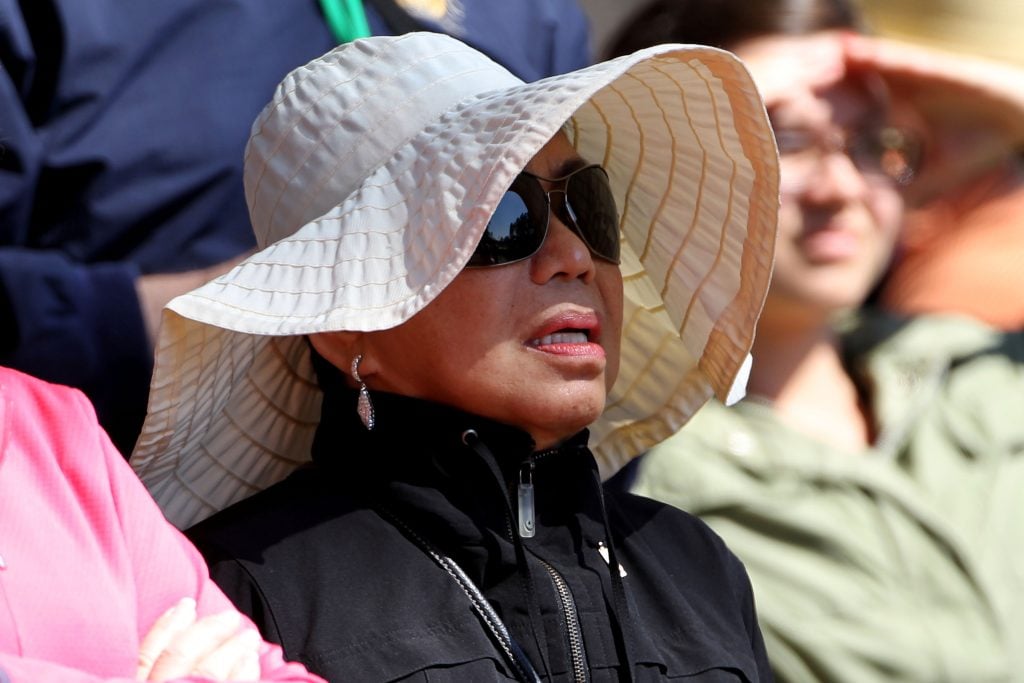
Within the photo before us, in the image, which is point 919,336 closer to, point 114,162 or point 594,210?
point 594,210

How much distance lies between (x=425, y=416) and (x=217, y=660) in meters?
0.50

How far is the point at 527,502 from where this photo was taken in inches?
85.0

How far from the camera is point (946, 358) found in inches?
134

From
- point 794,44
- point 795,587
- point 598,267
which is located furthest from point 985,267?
point 598,267

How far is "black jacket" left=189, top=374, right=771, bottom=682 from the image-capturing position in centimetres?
198

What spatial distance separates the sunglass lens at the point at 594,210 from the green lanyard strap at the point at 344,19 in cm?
57

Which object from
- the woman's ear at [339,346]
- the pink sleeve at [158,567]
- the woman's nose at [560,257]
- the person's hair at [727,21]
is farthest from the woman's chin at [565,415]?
the person's hair at [727,21]

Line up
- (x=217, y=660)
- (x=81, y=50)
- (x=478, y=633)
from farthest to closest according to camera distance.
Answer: (x=81, y=50) → (x=478, y=633) → (x=217, y=660)

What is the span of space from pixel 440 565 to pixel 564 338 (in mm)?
347

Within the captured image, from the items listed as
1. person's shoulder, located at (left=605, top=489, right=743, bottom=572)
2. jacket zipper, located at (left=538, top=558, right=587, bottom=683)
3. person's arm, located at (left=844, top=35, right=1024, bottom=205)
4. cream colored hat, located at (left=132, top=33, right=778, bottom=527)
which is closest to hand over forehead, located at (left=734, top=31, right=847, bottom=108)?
person's arm, located at (left=844, top=35, right=1024, bottom=205)

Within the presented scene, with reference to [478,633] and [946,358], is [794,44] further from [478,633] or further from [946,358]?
[478,633]

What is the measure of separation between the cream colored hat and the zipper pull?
339 millimetres

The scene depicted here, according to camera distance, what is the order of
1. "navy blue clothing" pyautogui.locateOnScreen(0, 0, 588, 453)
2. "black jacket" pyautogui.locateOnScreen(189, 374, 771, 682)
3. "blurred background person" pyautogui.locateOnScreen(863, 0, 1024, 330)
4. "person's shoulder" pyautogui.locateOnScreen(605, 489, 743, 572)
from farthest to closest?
"blurred background person" pyautogui.locateOnScreen(863, 0, 1024, 330) < "person's shoulder" pyautogui.locateOnScreen(605, 489, 743, 572) < "navy blue clothing" pyautogui.locateOnScreen(0, 0, 588, 453) < "black jacket" pyautogui.locateOnScreen(189, 374, 771, 682)

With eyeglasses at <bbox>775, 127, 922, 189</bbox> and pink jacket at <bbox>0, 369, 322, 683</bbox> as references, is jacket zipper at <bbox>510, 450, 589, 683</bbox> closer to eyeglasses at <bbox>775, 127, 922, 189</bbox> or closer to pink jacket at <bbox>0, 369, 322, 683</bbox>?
pink jacket at <bbox>0, 369, 322, 683</bbox>
